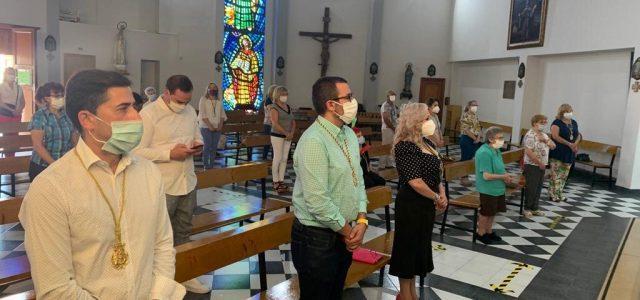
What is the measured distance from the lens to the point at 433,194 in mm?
3361

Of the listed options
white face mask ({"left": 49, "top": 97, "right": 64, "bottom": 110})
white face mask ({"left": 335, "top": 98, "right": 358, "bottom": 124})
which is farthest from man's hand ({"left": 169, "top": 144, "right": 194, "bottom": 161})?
white face mask ({"left": 49, "top": 97, "right": 64, "bottom": 110})

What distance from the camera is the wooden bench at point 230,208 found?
15.0ft

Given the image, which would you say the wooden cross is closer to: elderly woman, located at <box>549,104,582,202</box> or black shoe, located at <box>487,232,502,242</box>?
elderly woman, located at <box>549,104,582,202</box>

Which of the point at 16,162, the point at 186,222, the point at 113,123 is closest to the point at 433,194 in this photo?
the point at 186,222

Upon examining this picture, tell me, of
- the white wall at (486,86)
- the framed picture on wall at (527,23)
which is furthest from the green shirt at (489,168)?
the white wall at (486,86)

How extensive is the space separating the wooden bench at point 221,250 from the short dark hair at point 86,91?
1.16 meters

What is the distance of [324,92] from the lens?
2.52 m

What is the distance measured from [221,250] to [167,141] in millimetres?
1073

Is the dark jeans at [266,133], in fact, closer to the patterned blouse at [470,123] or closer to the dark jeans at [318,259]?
the patterned blouse at [470,123]

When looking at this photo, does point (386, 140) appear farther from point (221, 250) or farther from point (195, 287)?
point (221, 250)

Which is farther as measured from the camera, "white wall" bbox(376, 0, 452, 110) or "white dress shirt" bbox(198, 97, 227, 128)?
"white wall" bbox(376, 0, 452, 110)

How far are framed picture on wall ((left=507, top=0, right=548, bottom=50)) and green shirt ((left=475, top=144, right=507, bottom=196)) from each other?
316 inches

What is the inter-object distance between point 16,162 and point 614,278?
605 cm

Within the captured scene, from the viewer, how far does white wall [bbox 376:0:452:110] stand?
16.7 metres
